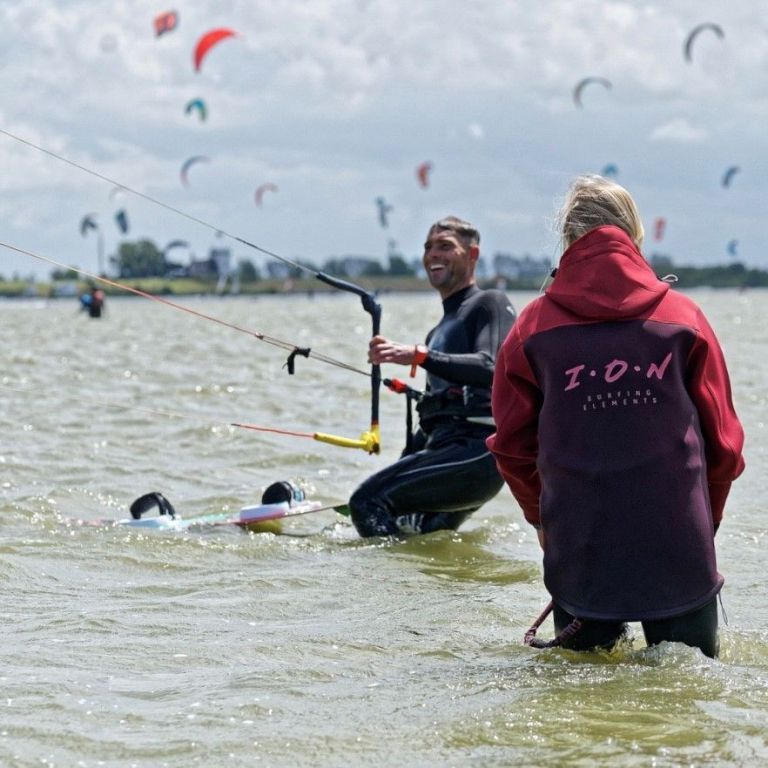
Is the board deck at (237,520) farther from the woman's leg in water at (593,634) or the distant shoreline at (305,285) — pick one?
the distant shoreline at (305,285)

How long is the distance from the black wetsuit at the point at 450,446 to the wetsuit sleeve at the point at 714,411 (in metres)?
2.72

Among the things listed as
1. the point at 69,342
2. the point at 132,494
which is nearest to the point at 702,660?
the point at 132,494

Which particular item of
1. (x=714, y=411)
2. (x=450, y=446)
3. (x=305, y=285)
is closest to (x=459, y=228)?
(x=450, y=446)

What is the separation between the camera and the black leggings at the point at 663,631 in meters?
4.20

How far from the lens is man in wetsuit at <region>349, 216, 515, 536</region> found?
7.16 m

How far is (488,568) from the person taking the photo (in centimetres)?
731

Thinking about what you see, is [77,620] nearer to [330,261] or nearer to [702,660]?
[702,660]

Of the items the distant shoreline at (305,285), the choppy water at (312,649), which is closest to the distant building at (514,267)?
the distant shoreline at (305,285)

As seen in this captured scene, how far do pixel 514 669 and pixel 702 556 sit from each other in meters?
0.89

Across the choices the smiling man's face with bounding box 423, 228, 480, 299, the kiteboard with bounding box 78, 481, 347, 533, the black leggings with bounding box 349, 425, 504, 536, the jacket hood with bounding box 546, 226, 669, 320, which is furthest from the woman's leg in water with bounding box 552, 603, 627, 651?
the kiteboard with bounding box 78, 481, 347, 533

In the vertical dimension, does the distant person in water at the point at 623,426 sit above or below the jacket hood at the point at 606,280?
below

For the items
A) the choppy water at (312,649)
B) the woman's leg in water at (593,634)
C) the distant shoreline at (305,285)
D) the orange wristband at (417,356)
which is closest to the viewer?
the choppy water at (312,649)

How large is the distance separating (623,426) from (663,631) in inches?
25.2

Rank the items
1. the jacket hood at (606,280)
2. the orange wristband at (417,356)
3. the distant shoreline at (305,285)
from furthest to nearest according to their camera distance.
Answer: the distant shoreline at (305,285), the orange wristband at (417,356), the jacket hood at (606,280)
